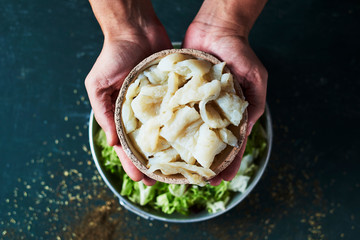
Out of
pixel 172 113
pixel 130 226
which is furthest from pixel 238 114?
→ pixel 130 226

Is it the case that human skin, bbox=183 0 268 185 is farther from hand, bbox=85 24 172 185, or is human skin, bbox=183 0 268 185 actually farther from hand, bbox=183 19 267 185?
hand, bbox=85 24 172 185

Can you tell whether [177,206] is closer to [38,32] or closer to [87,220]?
[87,220]

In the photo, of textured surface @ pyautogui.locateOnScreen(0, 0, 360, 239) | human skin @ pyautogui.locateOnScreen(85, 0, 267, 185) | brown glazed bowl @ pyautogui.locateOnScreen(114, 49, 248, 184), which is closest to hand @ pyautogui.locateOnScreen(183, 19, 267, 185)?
human skin @ pyautogui.locateOnScreen(85, 0, 267, 185)

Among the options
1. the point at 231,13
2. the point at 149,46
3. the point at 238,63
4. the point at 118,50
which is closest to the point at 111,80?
the point at 118,50

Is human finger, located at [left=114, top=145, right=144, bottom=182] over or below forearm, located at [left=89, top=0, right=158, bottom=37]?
below

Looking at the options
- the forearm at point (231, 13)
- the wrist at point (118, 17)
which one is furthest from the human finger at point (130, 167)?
the forearm at point (231, 13)

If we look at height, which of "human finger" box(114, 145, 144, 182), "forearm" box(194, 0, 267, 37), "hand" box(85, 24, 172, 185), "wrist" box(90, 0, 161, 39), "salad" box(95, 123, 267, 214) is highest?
"forearm" box(194, 0, 267, 37)

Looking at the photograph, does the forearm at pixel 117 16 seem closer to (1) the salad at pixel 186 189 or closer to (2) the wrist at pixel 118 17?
(2) the wrist at pixel 118 17
